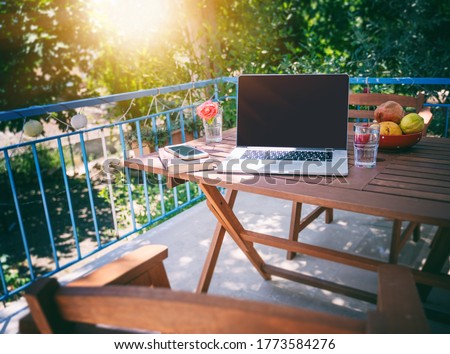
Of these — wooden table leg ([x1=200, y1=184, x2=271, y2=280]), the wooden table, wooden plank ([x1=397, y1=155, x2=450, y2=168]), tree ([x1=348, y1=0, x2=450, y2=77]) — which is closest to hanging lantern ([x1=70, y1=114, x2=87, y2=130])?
the wooden table

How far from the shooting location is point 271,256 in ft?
9.16

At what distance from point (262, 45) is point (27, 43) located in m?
3.29

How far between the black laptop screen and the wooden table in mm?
171

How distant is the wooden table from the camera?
1.31 metres

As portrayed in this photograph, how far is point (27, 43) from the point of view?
5.60 meters

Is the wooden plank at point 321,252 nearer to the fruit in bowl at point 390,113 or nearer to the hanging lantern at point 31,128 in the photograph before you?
the fruit in bowl at point 390,113

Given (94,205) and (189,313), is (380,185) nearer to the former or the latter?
(189,313)

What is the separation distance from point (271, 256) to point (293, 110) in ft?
4.16

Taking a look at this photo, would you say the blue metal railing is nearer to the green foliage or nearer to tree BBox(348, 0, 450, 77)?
tree BBox(348, 0, 450, 77)

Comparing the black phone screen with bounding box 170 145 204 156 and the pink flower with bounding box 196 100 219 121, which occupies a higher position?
the pink flower with bounding box 196 100 219 121

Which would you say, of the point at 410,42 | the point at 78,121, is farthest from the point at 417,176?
the point at 410,42

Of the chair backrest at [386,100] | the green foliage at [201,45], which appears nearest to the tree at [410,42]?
the green foliage at [201,45]

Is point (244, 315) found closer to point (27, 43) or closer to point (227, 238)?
point (227, 238)
